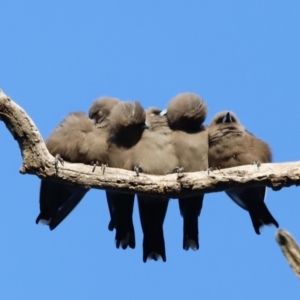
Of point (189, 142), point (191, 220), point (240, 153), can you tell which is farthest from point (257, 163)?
point (191, 220)

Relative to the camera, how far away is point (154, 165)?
26.4 feet

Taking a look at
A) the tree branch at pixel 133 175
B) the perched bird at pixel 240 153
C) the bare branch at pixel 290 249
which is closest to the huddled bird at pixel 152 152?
the perched bird at pixel 240 153

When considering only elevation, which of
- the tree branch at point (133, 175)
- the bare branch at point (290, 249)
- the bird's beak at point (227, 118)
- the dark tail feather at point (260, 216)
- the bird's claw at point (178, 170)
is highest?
the bird's beak at point (227, 118)

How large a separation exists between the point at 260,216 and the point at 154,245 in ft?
3.89

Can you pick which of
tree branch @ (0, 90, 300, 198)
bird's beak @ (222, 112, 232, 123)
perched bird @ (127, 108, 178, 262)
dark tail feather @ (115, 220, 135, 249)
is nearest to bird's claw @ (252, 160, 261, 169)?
tree branch @ (0, 90, 300, 198)

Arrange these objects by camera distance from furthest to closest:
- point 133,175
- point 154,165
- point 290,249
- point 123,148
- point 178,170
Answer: point 123,148 → point 154,165 → point 178,170 → point 133,175 → point 290,249

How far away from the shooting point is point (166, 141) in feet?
27.3

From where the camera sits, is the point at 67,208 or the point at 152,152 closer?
the point at 152,152

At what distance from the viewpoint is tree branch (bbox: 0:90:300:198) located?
22.7 feet

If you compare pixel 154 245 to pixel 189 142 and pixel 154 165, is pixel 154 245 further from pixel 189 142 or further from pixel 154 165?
pixel 189 142

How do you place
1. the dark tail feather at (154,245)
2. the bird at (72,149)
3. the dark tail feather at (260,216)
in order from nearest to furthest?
the bird at (72,149) → the dark tail feather at (260,216) → the dark tail feather at (154,245)

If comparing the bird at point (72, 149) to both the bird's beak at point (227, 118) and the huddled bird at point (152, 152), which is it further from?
the bird's beak at point (227, 118)

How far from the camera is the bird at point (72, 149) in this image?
26.9 feet

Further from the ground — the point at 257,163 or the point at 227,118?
the point at 227,118
